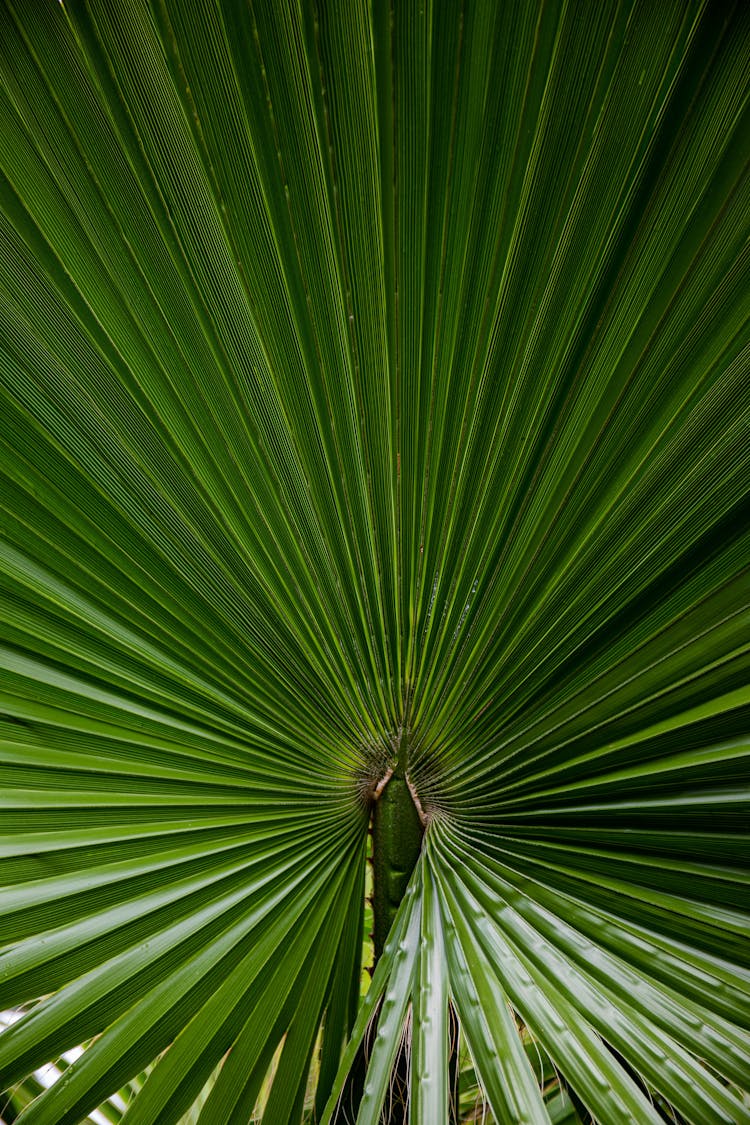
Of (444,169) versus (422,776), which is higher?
(444,169)

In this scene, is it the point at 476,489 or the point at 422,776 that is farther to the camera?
the point at 422,776

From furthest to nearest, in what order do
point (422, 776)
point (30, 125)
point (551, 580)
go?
point (422, 776) → point (551, 580) → point (30, 125)

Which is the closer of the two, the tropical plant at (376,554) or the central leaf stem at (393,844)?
the tropical plant at (376,554)

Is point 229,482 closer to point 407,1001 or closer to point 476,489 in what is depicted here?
point 476,489

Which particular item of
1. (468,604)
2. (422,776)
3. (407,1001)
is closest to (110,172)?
(468,604)

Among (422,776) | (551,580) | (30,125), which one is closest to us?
(30,125)

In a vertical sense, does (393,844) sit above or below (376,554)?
below

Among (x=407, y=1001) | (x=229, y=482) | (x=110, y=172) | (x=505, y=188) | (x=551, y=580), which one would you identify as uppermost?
(x=110, y=172)

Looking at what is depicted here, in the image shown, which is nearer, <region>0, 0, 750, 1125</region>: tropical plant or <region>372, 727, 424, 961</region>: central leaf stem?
<region>0, 0, 750, 1125</region>: tropical plant
